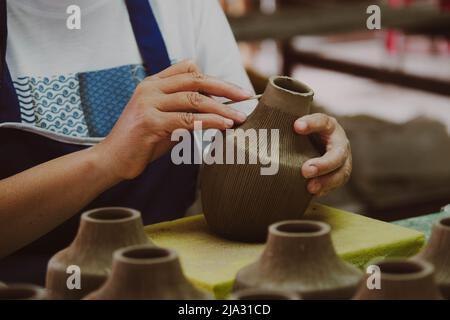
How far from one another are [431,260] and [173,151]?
783 millimetres

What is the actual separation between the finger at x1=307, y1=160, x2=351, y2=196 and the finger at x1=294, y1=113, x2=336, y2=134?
0.08 m

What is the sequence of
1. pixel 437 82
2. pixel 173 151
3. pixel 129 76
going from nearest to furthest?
pixel 173 151, pixel 129 76, pixel 437 82

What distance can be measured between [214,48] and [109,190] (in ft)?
1.57

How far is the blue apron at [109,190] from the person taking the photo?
5.94ft

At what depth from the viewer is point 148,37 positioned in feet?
6.63

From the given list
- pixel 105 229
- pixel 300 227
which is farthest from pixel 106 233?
pixel 300 227

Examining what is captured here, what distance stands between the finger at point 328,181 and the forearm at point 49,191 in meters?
0.39

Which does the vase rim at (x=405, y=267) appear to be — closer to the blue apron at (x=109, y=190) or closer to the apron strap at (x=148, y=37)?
the blue apron at (x=109, y=190)

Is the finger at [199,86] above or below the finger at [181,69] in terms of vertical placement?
below

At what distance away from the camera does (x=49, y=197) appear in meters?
1.68

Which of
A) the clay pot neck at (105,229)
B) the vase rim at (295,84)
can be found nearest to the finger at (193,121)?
the vase rim at (295,84)

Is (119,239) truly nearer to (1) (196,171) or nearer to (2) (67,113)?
(2) (67,113)

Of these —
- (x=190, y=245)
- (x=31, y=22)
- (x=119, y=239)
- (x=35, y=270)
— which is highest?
(x=31, y=22)

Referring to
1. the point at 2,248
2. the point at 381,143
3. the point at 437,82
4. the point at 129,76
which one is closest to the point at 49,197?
the point at 2,248
